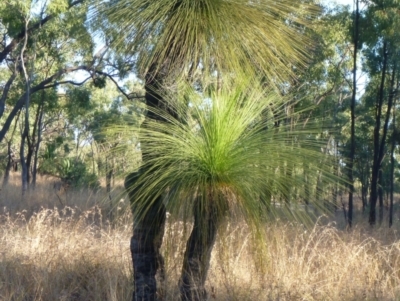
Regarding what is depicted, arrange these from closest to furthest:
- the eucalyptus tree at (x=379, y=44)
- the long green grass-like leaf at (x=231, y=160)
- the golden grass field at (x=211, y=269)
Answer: the long green grass-like leaf at (x=231, y=160) < the golden grass field at (x=211, y=269) < the eucalyptus tree at (x=379, y=44)

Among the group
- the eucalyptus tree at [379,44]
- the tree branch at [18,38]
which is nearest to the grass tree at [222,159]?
the eucalyptus tree at [379,44]

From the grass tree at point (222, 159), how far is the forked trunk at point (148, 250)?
216mm

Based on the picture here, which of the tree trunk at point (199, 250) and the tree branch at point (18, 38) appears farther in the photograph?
the tree branch at point (18, 38)

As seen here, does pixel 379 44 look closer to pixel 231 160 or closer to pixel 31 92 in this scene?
pixel 31 92

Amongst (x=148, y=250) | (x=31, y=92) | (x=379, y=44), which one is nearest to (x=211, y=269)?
(x=148, y=250)

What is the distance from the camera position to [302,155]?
11.3 ft

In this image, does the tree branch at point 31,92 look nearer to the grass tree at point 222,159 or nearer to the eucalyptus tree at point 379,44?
the eucalyptus tree at point 379,44

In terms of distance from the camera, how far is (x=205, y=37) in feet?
11.4

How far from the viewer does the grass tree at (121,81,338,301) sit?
3.41m

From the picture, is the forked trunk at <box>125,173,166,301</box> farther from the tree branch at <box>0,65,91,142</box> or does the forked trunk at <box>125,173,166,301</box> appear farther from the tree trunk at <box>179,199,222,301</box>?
the tree branch at <box>0,65,91,142</box>

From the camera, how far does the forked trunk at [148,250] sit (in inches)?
151

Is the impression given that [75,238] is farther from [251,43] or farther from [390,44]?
[390,44]

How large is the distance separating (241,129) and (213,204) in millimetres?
458

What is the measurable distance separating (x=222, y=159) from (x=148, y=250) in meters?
0.96
